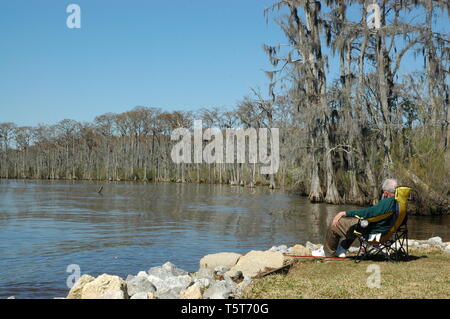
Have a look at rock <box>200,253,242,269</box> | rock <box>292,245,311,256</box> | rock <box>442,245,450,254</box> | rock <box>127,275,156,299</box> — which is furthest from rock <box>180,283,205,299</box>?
rock <box>442,245,450,254</box>

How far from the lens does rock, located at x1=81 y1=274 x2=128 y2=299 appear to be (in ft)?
20.7

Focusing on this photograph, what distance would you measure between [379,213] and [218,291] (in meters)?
3.01

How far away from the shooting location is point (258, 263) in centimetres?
Result: 799

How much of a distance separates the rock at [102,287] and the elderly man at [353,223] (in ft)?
11.4

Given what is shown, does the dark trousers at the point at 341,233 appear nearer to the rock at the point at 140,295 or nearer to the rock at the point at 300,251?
the rock at the point at 300,251

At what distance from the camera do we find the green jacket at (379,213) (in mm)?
7684

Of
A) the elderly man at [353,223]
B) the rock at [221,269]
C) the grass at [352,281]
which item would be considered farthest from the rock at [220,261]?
the elderly man at [353,223]

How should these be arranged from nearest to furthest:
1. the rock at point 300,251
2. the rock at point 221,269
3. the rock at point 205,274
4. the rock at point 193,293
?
1. the rock at point 193,293
2. the rock at point 205,274
3. the rock at point 221,269
4. the rock at point 300,251

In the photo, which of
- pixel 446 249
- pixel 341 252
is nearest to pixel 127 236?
pixel 341 252
